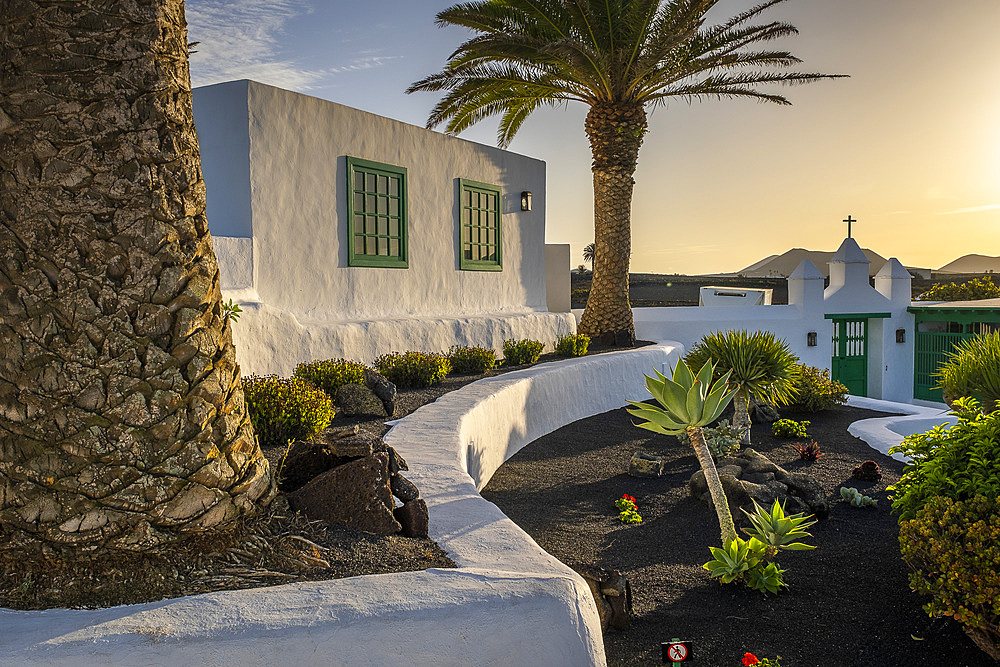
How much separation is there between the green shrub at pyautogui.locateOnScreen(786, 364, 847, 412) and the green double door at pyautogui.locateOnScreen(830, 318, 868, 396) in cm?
1019

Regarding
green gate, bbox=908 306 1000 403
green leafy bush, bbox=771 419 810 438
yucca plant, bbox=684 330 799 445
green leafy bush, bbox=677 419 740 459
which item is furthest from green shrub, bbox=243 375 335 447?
green gate, bbox=908 306 1000 403

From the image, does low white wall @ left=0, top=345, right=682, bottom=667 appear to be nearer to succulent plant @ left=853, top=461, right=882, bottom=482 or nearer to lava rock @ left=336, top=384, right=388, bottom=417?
lava rock @ left=336, top=384, right=388, bottom=417

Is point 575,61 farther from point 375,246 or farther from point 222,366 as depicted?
point 222,366

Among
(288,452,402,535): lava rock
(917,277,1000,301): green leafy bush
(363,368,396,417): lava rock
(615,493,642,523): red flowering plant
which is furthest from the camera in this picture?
(917,277,1000,301): green leafy bush

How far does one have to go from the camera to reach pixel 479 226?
568 inches

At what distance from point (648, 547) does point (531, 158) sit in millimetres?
11532

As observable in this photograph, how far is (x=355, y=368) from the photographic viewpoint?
355 inches

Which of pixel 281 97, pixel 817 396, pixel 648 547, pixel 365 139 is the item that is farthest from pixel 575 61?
pixel 648 547

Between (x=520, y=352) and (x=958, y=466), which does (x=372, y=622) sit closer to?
(x=958, y=466)

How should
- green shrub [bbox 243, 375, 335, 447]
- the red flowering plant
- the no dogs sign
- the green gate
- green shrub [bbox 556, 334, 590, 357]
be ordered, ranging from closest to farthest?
the no dogs sign, green shrub [bbox 243, 375, 335, 447], the red flowering plant, green shrub [bbox 556, 334, 590, 357], the green gate

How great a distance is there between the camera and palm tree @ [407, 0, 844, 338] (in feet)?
44.1

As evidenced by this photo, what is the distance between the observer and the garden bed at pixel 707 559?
4.35 m

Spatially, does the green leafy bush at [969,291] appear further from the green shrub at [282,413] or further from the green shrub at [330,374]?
the green shrub at [282,413]

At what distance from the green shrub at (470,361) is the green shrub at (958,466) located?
754cm
